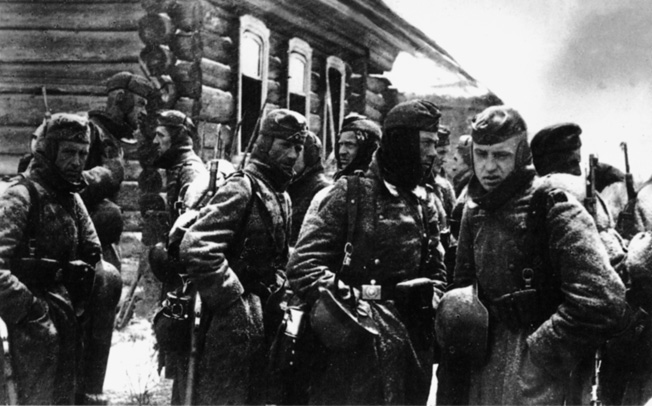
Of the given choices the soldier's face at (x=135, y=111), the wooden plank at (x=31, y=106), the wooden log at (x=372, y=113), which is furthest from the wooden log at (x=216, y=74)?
the wooden log at (x=372, y=113)

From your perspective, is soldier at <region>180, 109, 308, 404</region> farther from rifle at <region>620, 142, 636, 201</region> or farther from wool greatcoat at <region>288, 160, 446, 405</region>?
rifle at <region>620, 142, 636, 201</region>

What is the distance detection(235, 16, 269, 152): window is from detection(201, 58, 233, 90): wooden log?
0.78ft

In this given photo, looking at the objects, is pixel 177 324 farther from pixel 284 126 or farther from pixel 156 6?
pixel 156 6

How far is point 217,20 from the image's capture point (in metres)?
8.54

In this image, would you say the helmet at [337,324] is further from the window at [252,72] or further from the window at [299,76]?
the window at [299,76]

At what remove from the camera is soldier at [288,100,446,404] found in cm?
366

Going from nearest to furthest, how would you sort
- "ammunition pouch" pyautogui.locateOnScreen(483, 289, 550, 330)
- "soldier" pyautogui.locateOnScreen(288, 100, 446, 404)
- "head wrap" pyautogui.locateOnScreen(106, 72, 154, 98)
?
1. "ammunition pouch" pyautogui.locateOnScreen(483, 289, 550, 330)
2. "soldier" pyautogui.locateOnScreen(288, 100, 446, 404)
3. "head wrap" pyautogui.locateOnScreen(106, 72, 154, 98)

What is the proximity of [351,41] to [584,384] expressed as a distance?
9.07 m

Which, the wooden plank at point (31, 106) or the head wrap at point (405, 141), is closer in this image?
the head wrap at point (405, 141)

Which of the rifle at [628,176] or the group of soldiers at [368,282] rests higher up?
the rifle at [628,176]

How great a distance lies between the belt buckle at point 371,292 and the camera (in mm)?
3705

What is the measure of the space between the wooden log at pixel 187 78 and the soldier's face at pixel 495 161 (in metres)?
5.44

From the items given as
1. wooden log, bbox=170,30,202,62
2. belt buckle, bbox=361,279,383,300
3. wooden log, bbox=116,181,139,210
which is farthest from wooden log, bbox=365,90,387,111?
belt buckle, bbox=361,279,383,300

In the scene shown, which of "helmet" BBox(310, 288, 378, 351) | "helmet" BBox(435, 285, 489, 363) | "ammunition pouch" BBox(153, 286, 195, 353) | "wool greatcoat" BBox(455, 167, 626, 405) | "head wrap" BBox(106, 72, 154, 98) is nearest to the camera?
"wool greatcoat" BBox(455, 167, 626, 405)
